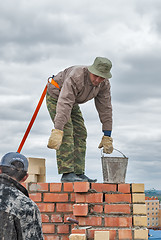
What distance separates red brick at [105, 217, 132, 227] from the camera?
12.2 feet

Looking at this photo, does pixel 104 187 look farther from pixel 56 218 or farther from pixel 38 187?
pixel 38 187

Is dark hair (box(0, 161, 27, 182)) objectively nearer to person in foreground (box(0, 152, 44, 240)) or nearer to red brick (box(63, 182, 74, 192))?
person in foreground (box(0, 152, 44, 240))

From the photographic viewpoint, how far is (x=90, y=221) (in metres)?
3.69

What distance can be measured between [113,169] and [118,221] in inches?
23.4

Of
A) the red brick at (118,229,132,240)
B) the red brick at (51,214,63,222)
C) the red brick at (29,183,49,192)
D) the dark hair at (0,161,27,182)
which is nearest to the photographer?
the dark hair at (0,161,27,182)

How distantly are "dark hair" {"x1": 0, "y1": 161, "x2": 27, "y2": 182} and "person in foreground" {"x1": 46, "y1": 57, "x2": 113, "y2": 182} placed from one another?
1.98 meters

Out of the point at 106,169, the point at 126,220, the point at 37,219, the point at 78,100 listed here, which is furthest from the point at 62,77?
the point at 37,219

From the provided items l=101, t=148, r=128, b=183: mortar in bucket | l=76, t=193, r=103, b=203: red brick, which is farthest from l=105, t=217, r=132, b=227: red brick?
l=101, t=148, r=128, b=183: mortar in bucket

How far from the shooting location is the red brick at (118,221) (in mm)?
3707

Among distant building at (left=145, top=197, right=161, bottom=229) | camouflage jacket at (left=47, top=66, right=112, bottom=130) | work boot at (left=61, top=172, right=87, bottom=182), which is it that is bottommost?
distant building at (left=145, top=197, right=161, bottom=229)

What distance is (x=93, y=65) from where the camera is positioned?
414cm

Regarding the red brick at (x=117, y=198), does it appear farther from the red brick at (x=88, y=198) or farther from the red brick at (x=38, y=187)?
the red brick at (x=38, y=187)

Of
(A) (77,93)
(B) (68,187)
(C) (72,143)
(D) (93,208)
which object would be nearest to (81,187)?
(D) (93,208)

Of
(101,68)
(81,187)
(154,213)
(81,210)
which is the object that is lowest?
(154,213)
